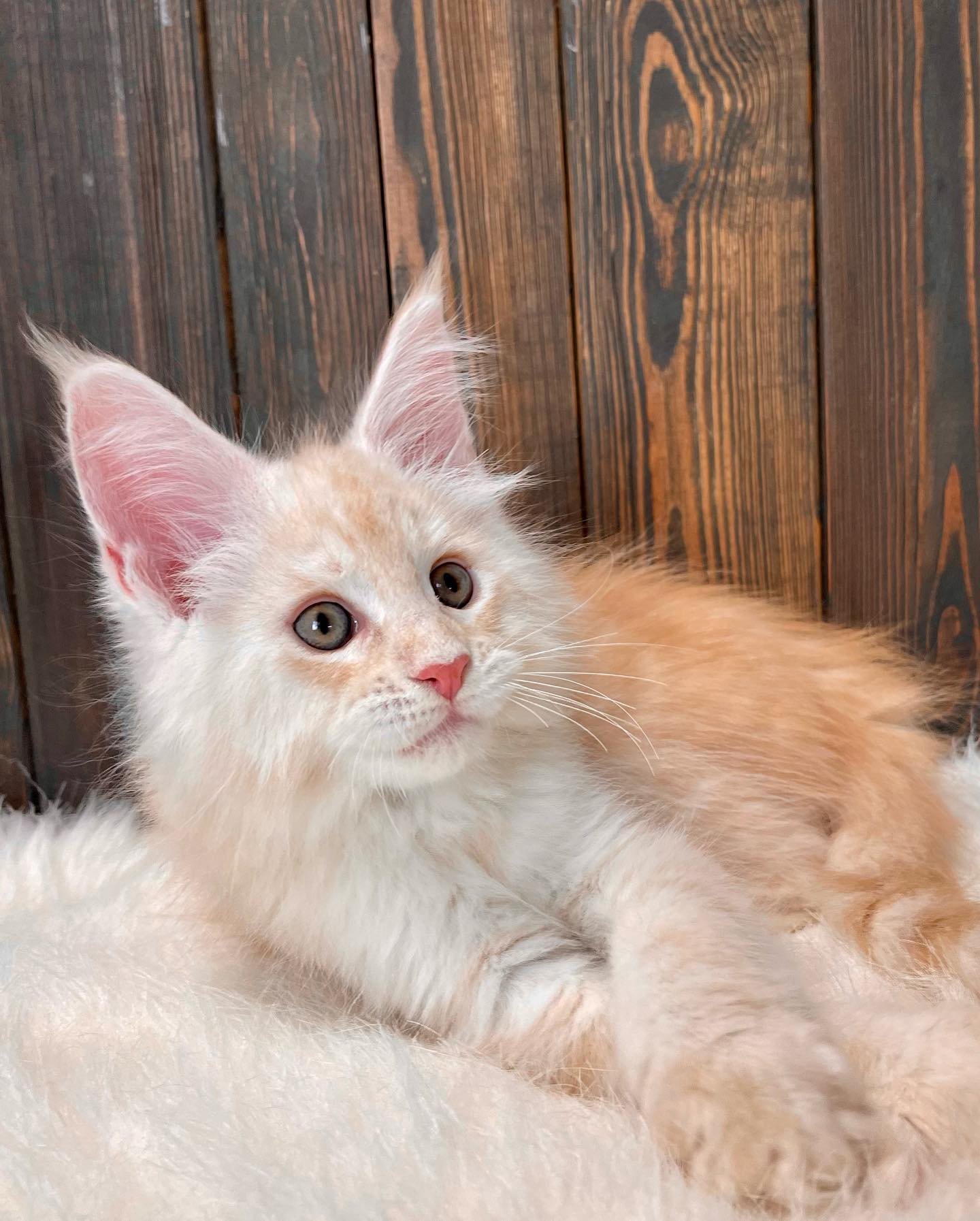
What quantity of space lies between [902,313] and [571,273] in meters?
0.51

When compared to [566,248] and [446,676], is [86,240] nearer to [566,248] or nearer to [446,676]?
[566,248]

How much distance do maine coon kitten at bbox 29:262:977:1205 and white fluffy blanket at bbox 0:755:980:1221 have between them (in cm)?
6

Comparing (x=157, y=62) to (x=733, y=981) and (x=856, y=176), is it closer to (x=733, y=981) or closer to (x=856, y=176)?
(x=856, y=176)

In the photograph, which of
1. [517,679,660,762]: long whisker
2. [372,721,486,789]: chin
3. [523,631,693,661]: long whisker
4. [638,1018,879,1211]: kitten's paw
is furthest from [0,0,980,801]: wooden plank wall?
[638,1018,879,1211]: kitten's paw

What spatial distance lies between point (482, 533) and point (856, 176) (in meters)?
0.87

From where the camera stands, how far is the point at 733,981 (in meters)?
0.85

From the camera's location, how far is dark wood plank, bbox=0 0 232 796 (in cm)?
144

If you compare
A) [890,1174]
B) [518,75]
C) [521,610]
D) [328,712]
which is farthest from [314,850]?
[518,75]

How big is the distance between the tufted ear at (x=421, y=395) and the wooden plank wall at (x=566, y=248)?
36 centimetres

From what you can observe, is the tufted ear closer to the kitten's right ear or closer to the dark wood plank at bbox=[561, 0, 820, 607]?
the kitten's right ear

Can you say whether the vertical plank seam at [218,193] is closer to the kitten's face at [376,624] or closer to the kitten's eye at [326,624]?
the kitten's face at [376,624]

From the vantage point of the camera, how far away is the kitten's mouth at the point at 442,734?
2.96ft

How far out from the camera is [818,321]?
1525 mm

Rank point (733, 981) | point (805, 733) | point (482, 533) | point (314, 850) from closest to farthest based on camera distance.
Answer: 1. point (733, 981)
2. point (314, 850)
3. point (482, 533)
4. point (805, 733)
